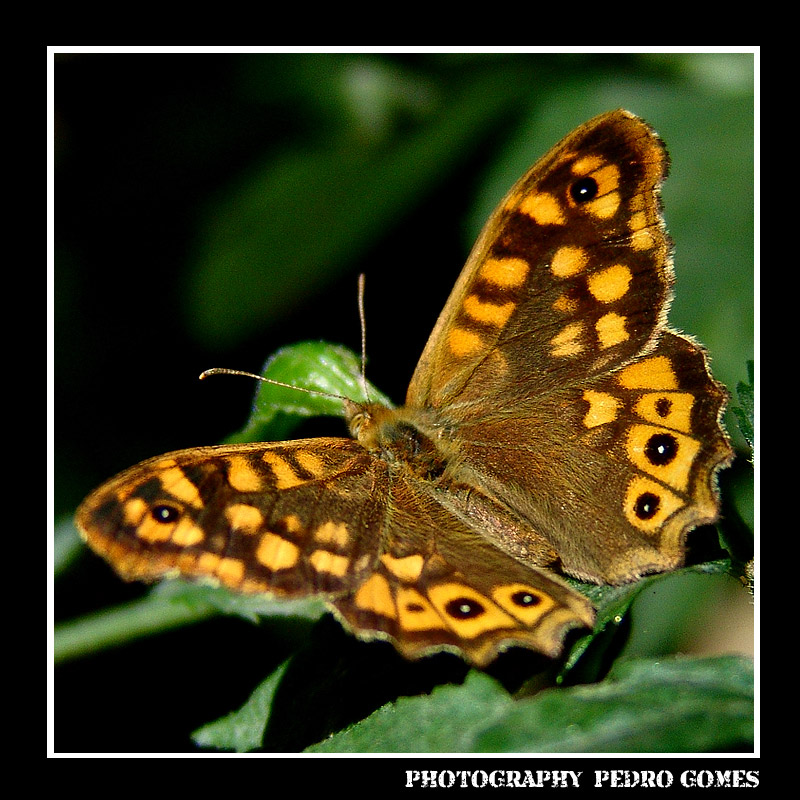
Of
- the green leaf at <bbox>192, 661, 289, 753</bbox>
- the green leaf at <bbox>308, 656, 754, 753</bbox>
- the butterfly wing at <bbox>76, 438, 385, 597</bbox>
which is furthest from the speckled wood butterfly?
the green leaf at <bbox>192, 661, 289, 753</bbox>

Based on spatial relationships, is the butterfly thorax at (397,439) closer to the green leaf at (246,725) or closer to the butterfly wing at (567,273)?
the butterfly wing at (567,273)

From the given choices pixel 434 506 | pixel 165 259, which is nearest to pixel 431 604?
pixel 434 506

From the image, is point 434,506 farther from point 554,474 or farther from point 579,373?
point 579,373

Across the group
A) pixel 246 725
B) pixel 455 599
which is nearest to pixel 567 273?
pixel 455 599

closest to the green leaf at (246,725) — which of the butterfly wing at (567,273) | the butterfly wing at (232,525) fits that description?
the butterfly wing at (232,525)

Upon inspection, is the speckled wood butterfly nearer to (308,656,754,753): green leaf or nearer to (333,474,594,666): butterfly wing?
(333,474,594,666): butterfly wing

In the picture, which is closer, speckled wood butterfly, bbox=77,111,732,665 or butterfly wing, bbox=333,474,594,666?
butterfly wing, bbox=333,474,594,666
